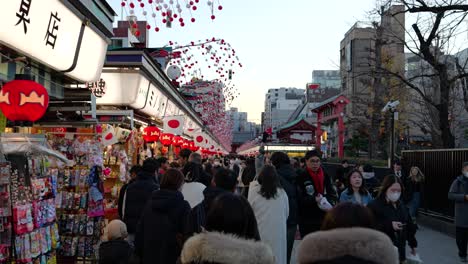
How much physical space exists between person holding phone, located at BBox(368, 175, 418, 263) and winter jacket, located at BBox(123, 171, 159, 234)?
3111 millimetres

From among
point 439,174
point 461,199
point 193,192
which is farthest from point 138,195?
point 439,174

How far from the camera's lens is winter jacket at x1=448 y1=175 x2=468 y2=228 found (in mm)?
10398

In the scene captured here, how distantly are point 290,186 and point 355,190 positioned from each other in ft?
3.14

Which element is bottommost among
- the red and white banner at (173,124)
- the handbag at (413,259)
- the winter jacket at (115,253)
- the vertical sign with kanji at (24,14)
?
the handbag at (413,259)

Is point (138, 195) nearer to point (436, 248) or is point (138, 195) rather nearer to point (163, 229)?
point (163, 229)

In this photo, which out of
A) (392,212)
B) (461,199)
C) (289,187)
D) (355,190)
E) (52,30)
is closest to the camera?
(392,212)

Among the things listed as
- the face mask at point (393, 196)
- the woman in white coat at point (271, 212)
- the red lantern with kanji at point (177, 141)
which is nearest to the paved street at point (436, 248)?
the woman in white coat at point (271, 212)

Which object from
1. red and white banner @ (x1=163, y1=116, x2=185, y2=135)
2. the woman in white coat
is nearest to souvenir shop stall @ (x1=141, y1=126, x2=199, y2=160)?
red and white banner @ (x1=163, y1=116, x2=185, y2=135)

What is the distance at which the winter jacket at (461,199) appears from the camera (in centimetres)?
1040

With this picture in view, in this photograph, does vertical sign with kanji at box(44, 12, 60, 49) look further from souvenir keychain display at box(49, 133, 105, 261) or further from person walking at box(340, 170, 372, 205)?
person walking at box(340, 170, 372, 205)

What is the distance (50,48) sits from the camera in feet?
22.3

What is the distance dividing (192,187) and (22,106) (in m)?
2.64

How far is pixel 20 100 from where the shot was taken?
5840mm

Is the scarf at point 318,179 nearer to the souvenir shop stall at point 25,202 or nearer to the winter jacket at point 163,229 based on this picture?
the winter jacket at point 163,229
